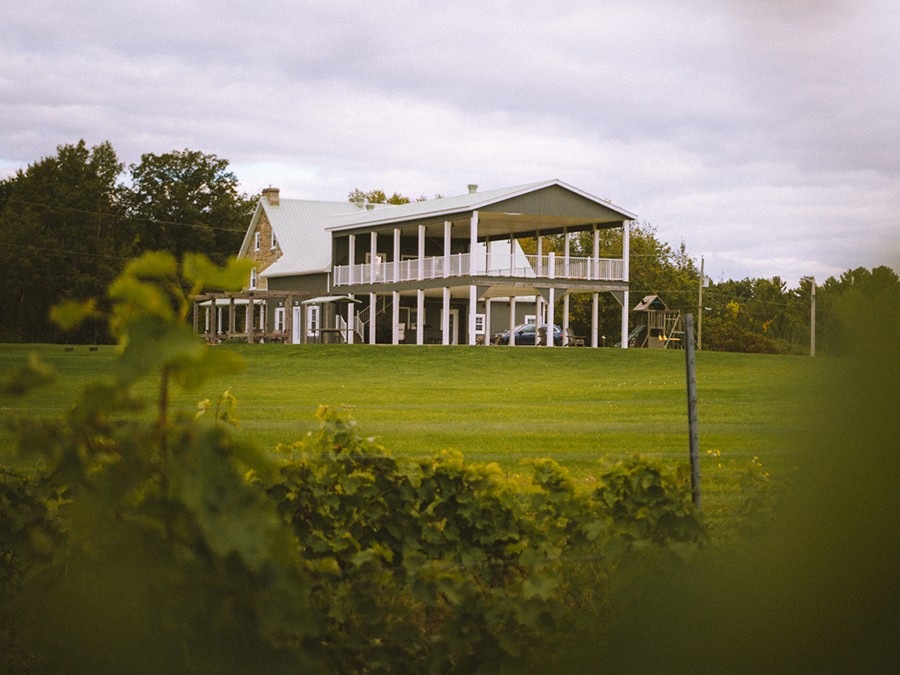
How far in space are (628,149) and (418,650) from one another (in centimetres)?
158

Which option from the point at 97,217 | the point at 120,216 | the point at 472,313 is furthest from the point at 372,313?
the point at 120,216

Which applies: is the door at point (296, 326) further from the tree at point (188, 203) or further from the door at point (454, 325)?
the tree at point (188, 203)

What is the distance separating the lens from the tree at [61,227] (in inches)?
917

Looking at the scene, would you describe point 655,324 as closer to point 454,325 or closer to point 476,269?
point 454,325

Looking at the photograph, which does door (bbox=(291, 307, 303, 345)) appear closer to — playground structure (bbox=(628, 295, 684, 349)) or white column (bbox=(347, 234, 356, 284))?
white column (bbox=(347, 234, 356, 284))

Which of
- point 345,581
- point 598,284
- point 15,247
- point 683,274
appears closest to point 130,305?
point 345,581

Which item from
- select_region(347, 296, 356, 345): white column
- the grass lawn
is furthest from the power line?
the grass lawn

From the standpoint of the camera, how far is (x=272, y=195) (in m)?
44.4

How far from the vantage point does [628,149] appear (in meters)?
2.40

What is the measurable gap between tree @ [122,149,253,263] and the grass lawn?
27446 mm

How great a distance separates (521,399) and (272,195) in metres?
35.3

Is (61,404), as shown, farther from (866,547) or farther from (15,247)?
(15,247)

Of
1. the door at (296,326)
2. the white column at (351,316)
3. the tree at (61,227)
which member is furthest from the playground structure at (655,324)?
the tree at (61,227)

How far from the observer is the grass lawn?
6.93ft
